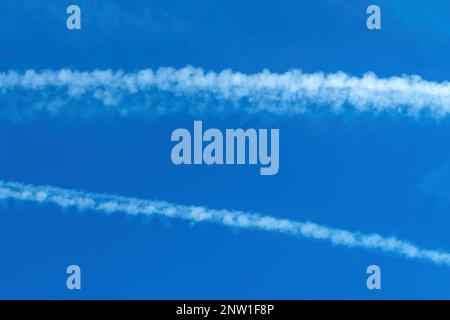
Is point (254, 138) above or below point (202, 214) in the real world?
above

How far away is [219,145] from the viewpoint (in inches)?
622

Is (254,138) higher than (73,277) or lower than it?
higher
